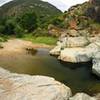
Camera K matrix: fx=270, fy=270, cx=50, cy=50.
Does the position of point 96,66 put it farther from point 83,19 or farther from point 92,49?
point 83,19

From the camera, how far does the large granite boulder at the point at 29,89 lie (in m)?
22.3

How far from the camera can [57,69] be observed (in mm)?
43250

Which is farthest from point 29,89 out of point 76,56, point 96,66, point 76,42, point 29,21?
point 29,21

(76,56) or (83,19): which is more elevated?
(83,19)

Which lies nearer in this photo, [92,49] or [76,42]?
[92,49]

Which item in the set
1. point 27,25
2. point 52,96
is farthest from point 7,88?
point 27,25

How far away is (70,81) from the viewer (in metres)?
36.2

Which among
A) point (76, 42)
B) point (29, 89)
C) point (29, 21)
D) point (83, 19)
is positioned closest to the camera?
point (29, 89)

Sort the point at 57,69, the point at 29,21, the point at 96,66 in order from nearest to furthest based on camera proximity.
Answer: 1. the point at 96,66
2. the point at 57,69
3. the point at 29,21

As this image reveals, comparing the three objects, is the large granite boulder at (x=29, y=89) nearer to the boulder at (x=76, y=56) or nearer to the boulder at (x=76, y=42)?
the boulder at (x=76, y=56)

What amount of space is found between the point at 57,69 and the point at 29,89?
66.5ft

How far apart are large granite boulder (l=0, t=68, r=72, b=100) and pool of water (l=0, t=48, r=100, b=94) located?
7.81 m

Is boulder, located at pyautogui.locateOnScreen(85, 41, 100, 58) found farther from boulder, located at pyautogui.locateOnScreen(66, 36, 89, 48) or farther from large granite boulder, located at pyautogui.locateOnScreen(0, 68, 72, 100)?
large granite boulder, located at pyautogui.locateOnScreen(0, 68, 72, 100)

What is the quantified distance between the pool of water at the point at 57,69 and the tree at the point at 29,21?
1692 inches
